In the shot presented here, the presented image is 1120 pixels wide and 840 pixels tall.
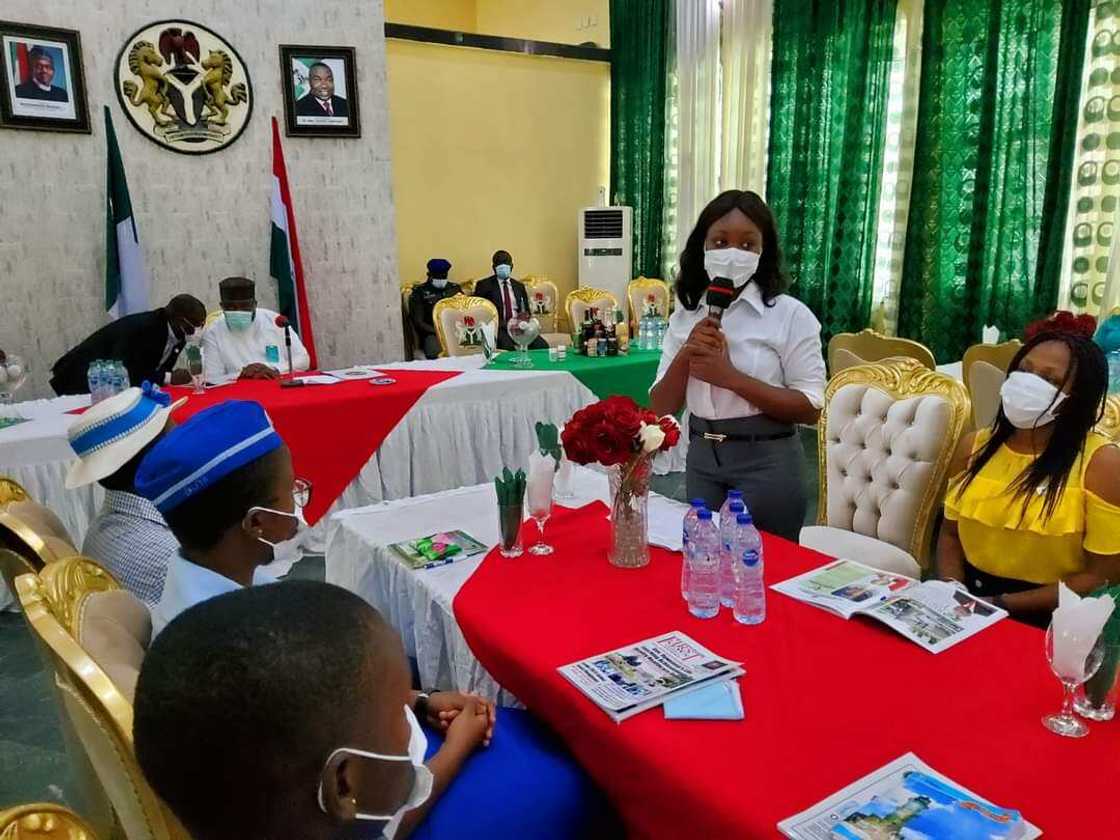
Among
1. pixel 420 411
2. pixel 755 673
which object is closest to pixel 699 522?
pixel 755 673

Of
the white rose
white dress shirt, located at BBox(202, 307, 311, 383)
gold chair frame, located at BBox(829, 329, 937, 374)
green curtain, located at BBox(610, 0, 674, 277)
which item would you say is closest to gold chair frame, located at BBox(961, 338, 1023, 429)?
gold chair frame, located at BBox(829, 329, 937, 374)

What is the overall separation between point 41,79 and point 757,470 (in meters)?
4.88

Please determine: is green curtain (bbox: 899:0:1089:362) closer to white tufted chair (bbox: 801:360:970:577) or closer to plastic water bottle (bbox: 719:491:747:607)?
white tufted chair (bbox: 801:360:970:577)

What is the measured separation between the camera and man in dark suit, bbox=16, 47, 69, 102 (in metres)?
4.62

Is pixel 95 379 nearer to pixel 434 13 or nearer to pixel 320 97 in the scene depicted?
pixel 320 97

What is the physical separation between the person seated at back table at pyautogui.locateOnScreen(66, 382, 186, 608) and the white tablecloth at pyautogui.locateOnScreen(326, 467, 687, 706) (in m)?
0.47

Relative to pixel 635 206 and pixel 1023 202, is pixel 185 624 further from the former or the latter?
pixel 635 206

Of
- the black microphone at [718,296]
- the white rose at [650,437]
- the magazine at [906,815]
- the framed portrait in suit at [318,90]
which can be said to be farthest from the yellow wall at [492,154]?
the magazine at [906,815]

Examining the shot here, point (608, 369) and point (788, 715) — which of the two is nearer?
point (788, 715)

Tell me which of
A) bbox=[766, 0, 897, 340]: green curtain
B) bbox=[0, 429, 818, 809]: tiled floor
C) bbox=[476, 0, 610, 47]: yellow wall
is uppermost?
bbox=[476, 0, 610, 47]: yellow wall

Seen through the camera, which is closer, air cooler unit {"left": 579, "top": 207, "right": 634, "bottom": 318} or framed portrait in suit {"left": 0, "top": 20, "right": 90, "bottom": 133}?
framed portrait in suit {"left": 0, "top": 20, "right": 90, "bottom": 133}

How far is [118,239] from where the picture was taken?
488 cm

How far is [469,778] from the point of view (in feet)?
4.21

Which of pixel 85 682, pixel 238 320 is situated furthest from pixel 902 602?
pixel 238 320
